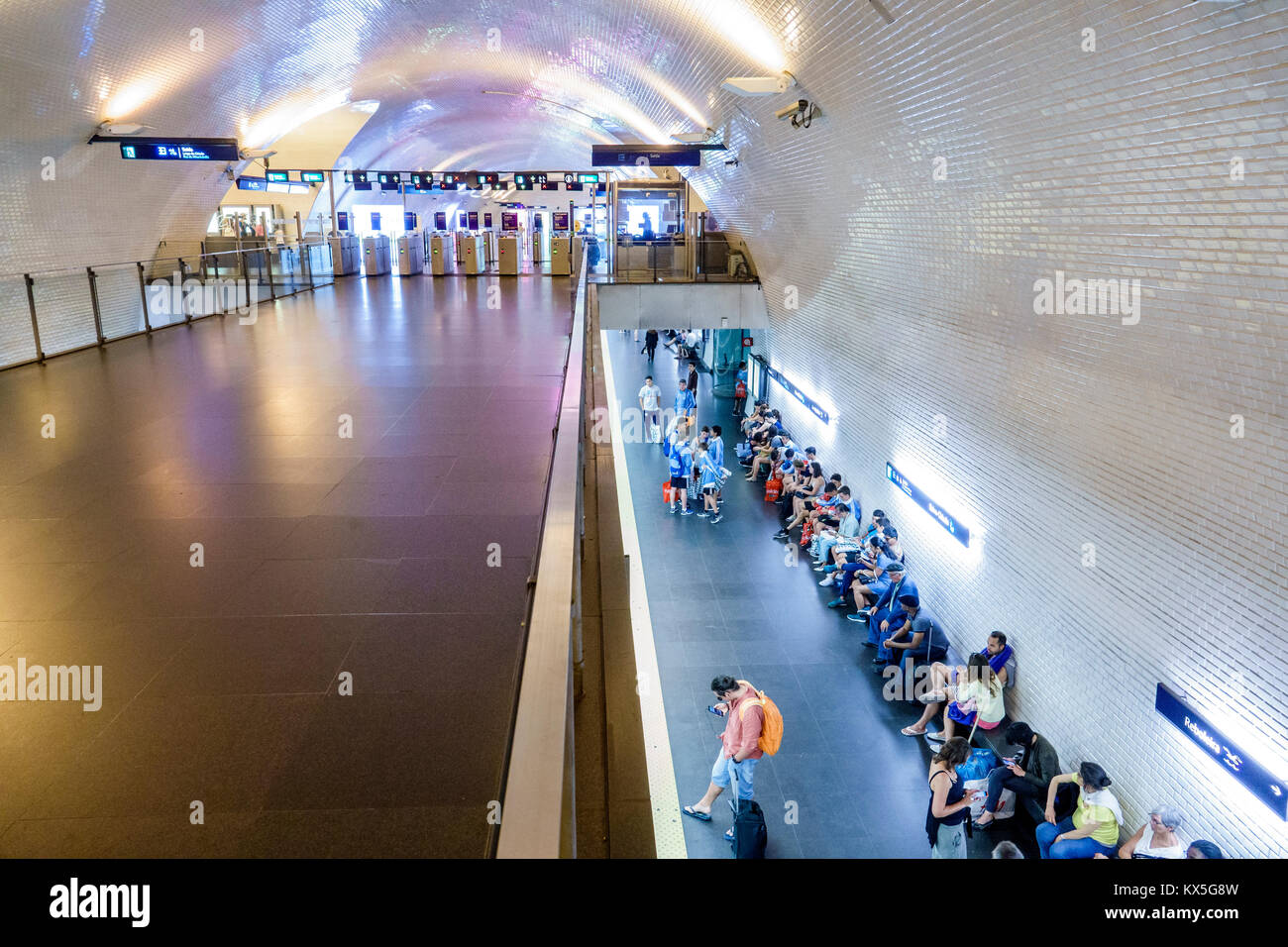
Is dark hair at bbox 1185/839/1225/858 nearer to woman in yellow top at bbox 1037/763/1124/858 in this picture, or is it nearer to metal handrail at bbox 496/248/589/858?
woman in yellow top at bbox 1037/763/1124/858

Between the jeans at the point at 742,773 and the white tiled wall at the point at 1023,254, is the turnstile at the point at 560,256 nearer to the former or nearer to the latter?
the white tiled wall at the point at 1023,254

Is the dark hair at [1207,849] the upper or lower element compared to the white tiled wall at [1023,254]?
lower

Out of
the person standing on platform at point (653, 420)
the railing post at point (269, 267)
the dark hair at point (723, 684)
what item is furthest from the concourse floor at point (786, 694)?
the railing post at point (269, 267)

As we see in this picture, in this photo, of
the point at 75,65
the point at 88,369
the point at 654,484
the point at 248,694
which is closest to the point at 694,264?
the point at 654,484

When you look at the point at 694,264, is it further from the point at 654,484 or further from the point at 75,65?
the point at 75,65

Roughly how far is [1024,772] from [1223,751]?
7.57ft

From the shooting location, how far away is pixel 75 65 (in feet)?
40.3

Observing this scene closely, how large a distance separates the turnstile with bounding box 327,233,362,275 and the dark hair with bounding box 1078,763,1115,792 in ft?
72.5

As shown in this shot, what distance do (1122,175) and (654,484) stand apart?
1214cm

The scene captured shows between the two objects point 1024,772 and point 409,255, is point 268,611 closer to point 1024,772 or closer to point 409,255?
point 1024,772

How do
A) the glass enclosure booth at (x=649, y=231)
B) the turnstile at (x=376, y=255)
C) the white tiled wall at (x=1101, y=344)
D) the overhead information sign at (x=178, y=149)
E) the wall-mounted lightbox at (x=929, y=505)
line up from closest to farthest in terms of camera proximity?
the white tiled wall at (x=1101, y=344)
the wall-mounted lightbox at (x=929, y=505)
the overhead information sign at (x=178, y=149)
the glass enclosure booth at (x=649, y=231)
the turnstile at (x=376, y=255)

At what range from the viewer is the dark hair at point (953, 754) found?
679cm

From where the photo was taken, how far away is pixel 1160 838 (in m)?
6.38

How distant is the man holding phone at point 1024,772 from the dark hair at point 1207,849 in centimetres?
171
